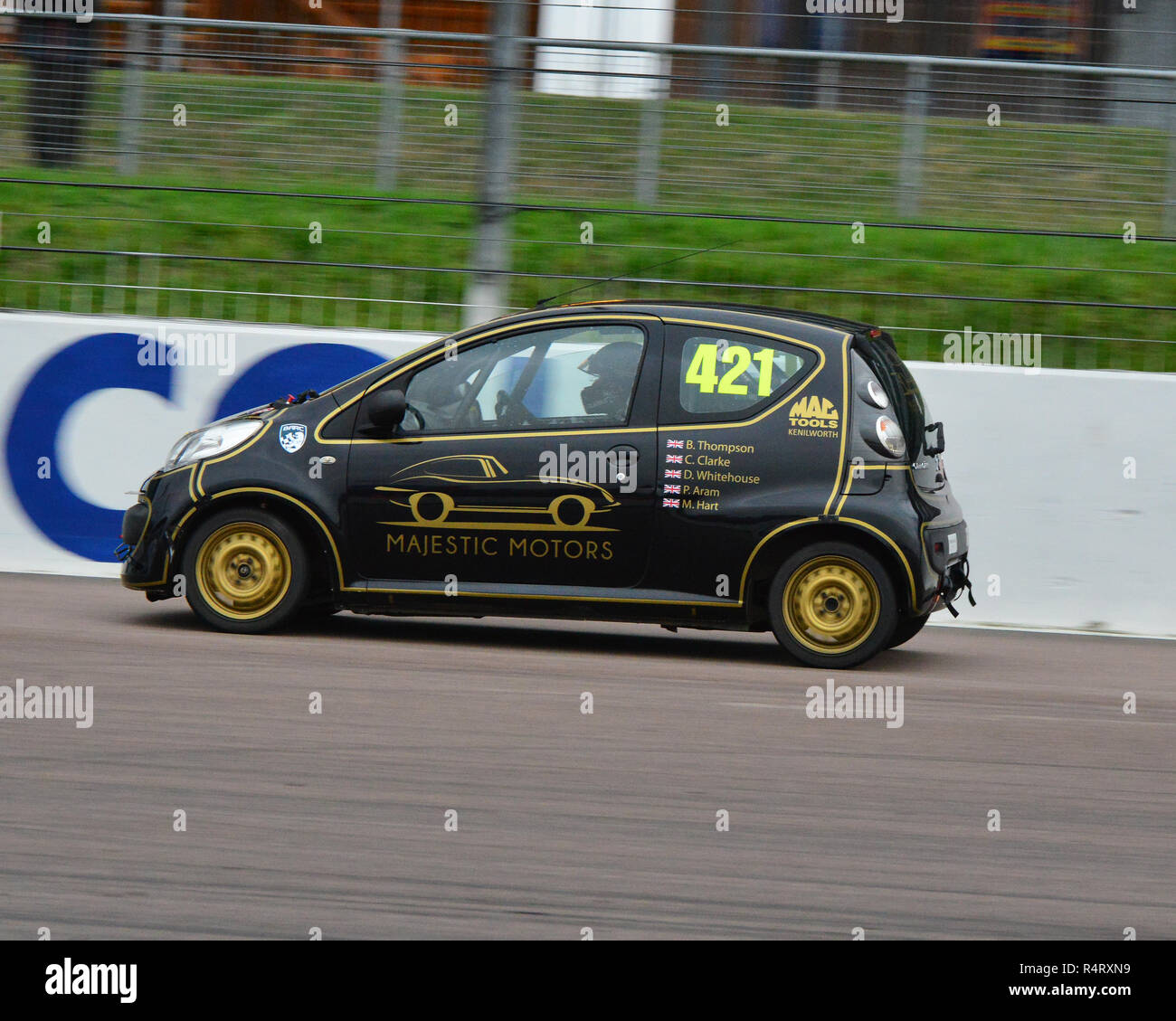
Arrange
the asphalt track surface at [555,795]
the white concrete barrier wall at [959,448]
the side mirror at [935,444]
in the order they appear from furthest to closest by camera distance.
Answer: the white concrete barrier wall at [959,448]
the side mirror at [935,444]
the asphalt track surface at [555,795]

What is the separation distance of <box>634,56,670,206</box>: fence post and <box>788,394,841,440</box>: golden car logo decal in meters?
5.19

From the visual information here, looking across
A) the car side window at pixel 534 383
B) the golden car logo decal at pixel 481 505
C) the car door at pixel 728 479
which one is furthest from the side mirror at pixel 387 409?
the car door at pixel 728 479

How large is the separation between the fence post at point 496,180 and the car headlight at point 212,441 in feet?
9.17

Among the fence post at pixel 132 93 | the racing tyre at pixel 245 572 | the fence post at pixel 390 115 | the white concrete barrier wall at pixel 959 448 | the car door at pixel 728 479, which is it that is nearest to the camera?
the car door at pixel 728 479

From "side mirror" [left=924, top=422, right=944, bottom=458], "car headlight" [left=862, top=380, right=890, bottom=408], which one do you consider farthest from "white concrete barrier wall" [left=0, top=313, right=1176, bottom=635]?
"car headlight" [left=862, top=380, right=890, bottom=408]

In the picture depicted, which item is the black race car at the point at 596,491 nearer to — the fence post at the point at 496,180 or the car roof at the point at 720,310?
the car roof at the point at 720,310

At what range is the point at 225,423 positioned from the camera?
8.76 m

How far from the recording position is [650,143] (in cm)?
1308

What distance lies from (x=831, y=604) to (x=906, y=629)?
28.0 inches

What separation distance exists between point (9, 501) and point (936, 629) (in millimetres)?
5989

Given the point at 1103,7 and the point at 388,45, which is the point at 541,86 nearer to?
the point at 388,45

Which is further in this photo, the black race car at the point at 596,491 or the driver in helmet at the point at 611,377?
the driver in helmet at the point at 611,377

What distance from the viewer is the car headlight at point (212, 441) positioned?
860cm

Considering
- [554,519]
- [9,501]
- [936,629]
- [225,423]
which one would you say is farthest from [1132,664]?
[9,501]
